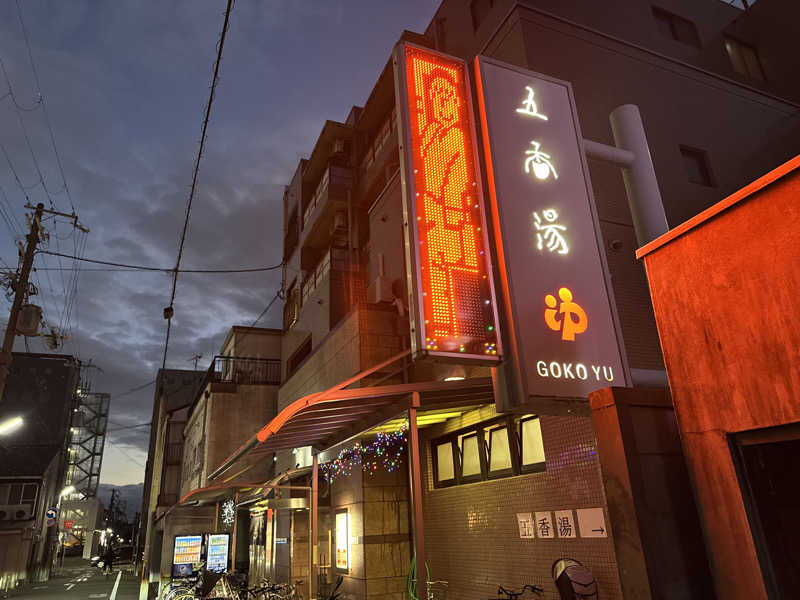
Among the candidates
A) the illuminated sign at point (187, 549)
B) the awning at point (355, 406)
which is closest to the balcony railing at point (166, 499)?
the illuminated sign at point (187, 549)

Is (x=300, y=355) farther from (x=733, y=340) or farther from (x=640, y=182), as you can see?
(x=733, y=340)

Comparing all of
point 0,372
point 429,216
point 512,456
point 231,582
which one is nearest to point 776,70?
point 512,456

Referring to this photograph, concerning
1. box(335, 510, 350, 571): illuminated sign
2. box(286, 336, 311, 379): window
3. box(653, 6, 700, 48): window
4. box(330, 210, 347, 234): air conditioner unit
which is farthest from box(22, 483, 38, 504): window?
box(653, 6, 700, 48): window

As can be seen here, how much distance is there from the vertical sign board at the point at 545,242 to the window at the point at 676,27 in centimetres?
974

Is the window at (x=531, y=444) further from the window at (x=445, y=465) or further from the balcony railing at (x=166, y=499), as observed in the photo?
the balcony railing at (x=166, y=499)

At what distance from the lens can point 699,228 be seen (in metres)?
4.40

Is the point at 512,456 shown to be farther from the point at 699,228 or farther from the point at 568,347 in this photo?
the point at 699,228

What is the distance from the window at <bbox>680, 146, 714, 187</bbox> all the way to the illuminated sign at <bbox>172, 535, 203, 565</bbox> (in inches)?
840

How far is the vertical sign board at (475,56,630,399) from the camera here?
17.8 feet

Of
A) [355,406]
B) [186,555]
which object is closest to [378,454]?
[355,406]

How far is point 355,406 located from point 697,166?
32.7 feet

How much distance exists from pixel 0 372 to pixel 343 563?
36.6ft

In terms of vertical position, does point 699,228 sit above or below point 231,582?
above

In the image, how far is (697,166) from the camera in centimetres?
1250
